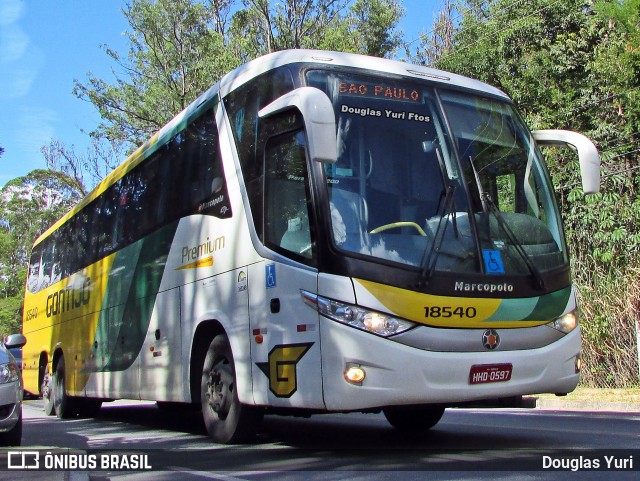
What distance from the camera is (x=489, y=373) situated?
248 inches

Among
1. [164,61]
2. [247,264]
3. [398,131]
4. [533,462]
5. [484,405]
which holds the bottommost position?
[533,462]

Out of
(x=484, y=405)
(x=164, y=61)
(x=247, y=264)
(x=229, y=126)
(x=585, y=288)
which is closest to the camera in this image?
(x=484, y=405)

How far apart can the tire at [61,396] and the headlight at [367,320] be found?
9.19 meters

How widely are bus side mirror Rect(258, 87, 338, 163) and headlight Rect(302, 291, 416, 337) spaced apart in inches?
45.0

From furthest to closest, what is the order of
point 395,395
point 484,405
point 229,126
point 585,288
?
point 585,288 < point 229,126 < point 484,405 < point 395,395

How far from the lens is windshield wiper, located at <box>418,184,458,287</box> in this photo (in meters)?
6.23

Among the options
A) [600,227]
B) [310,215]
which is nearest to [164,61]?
[600,227]

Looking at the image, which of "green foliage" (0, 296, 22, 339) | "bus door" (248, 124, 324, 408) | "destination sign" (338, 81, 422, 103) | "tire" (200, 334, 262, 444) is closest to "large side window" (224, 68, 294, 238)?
"bus door" (248, 124, 324, 408)

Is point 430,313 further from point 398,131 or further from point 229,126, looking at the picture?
point 229,126

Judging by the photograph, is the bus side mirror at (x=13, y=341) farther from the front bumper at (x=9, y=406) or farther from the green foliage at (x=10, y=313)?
the green foliage at (x=10, y=313)

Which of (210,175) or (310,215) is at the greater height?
(210,175)

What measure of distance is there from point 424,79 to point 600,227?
1216 centimetres

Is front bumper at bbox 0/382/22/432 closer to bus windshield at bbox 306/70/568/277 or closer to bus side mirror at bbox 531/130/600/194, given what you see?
bus windshield at bbox 306/70/568/277

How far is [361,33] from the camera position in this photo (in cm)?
3366
